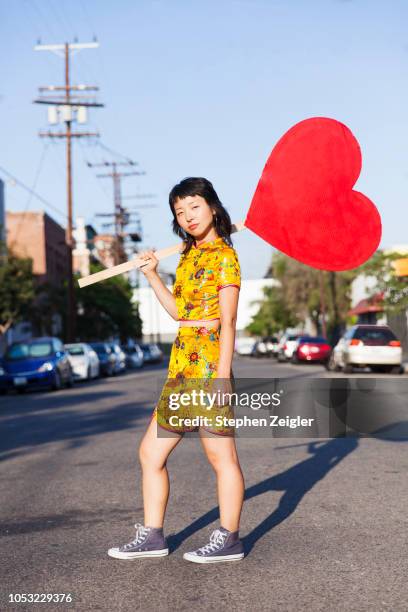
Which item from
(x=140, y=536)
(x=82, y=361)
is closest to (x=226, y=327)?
(x=140, y=536)

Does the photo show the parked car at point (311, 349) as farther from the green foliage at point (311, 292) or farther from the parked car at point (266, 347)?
the parked car at point (266, 347)

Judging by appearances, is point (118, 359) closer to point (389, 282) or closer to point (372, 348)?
point (389, 282)

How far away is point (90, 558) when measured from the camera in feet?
17.1

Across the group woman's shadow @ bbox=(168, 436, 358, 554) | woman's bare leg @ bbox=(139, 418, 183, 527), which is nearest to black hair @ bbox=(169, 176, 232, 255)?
woman's bare leg @ bbox=(139, 418, 183, 527)

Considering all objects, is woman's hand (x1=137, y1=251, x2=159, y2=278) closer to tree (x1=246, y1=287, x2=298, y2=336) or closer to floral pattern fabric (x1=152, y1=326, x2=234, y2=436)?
floral pattern fabric (x1=152, y1=326, x2=234, y2=436)

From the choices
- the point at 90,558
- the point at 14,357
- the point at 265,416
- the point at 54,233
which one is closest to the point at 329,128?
the point at 265,416

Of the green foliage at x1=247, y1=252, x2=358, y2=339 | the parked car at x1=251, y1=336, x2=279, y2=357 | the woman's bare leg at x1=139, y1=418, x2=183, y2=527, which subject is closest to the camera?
the woman's bare leg at x1=139, y1=418, x2=183, y2=527

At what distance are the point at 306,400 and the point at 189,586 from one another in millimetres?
2234

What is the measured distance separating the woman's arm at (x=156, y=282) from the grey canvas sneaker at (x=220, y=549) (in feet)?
3.86

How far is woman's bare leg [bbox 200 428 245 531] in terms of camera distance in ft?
15.7

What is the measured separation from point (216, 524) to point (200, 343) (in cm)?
174

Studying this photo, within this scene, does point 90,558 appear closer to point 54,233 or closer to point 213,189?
point 213,189

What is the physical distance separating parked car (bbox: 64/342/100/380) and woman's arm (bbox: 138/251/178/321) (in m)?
27.7

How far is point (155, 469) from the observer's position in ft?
16.0
